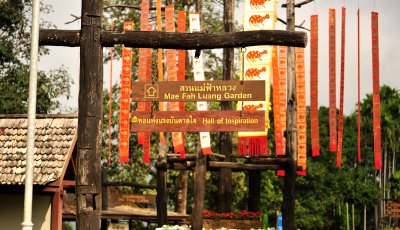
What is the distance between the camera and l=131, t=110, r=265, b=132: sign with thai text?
16.0 meters

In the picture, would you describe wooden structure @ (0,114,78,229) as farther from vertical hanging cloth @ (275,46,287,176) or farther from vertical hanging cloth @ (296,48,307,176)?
vertical hanging cloth @ (296,48,307,176)

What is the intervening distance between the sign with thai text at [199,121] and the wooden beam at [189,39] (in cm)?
125

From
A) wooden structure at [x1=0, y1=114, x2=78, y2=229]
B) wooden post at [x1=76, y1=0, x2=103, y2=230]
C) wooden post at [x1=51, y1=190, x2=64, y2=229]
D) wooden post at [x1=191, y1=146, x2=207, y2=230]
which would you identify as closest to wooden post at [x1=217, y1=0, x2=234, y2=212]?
wooden post at [x1=191, y1=146, x2=207, y2=230]

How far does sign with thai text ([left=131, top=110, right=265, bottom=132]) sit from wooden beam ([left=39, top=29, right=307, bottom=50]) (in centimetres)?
125

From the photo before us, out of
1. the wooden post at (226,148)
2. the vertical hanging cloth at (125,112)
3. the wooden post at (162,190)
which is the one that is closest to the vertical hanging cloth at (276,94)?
the wooden post at (226,148)

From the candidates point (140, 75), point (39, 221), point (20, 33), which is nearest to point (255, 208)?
point (140, 75)

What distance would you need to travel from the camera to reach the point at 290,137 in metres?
29.2

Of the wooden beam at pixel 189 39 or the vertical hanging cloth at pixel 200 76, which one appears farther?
the vertical hanging cloth at pixel 200 76

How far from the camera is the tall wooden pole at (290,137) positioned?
2878 centimetres

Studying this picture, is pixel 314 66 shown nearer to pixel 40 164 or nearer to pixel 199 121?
pixel 40 164

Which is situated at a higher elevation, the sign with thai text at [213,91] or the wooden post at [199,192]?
the sign with thai text at [213,91]

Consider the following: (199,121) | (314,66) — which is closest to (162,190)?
(314,66)

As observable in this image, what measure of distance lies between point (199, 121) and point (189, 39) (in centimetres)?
154

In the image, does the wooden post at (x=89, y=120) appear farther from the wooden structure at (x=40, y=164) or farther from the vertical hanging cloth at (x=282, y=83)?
the vertical hanging cloth at (x=282, y=83)
